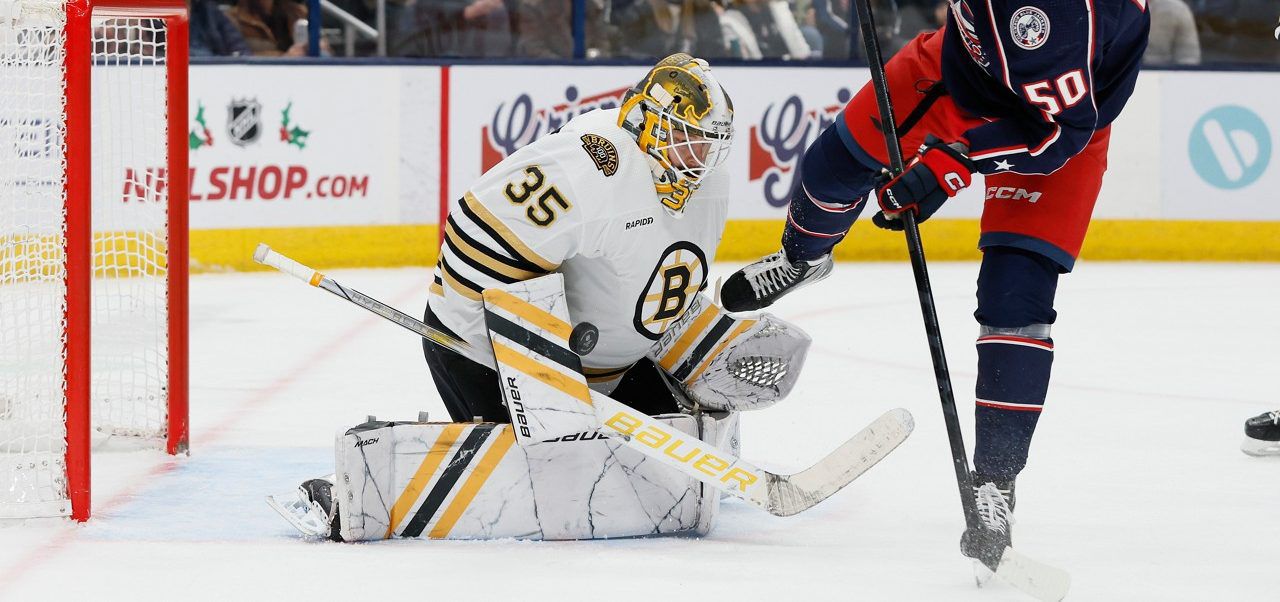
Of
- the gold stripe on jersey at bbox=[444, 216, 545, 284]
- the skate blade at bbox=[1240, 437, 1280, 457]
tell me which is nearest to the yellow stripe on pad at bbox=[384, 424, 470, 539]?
the gold stripe on jersey at bbox=[444, 216, 545, 284]

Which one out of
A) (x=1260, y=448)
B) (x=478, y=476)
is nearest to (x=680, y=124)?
(x=478, y=476)

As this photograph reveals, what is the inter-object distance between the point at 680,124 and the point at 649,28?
4.24 metres

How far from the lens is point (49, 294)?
2.85m

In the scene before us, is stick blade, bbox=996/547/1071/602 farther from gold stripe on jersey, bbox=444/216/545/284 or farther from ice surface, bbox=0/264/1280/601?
gold stripe on jersey, bbox=444/216/545/284

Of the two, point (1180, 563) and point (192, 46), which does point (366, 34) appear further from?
point (1180, 563)

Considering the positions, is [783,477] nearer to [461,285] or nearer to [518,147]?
[461,285]

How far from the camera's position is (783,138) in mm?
6359

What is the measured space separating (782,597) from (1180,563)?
66 centimetres

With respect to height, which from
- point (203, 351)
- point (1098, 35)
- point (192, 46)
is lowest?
point (203, 351)

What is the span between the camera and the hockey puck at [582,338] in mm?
2320

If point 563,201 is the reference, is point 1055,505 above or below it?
below

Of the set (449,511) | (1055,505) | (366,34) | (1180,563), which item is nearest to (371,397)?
(449,511)

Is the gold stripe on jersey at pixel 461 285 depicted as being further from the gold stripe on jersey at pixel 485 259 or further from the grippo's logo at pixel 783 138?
the grippo's logo at pixel 783 138

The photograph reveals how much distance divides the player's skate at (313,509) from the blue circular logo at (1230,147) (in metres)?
5.03
